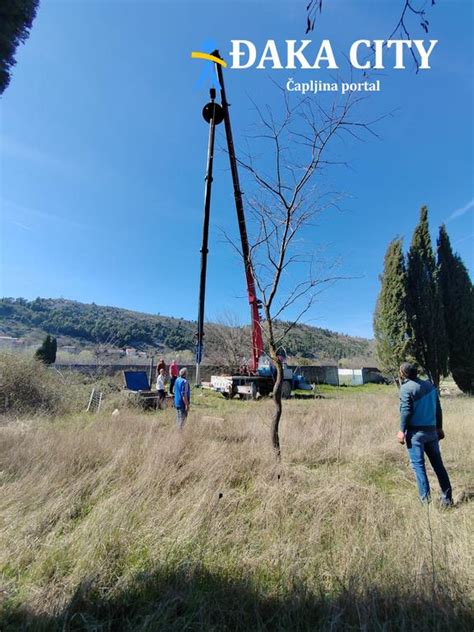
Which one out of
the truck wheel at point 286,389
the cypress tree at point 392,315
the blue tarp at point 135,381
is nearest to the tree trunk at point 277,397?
the blue tarp at point 135,381

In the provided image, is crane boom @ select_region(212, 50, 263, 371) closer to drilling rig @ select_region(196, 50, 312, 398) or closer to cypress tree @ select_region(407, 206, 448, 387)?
drilling rig @ select_region(196, 50, 312, 398)

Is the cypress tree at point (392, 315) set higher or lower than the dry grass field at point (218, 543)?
higher

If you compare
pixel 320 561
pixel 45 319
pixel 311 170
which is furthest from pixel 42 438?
pixel 45 319

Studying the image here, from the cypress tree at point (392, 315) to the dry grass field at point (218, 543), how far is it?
14.5 m

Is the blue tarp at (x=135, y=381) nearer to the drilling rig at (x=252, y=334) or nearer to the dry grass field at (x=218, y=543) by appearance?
the drilling rig at (x=252, y=334)

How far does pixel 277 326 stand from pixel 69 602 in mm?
6207

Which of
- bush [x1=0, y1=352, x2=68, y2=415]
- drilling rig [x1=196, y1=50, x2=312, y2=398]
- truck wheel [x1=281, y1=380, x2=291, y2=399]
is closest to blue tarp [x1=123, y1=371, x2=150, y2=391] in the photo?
drilling rig [x1=196, y1=50, x2=312, y2=398]

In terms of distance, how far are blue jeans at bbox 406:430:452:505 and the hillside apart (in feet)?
144

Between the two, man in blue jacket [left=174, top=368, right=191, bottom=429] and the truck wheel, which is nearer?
man in blue jacket [left=174, top=368, right=191, bottom=429]

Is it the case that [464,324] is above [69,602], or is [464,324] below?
above

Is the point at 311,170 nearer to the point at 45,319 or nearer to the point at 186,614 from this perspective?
the point at 186,614

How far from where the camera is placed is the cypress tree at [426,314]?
57.7 feet

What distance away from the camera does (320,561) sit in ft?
8.11

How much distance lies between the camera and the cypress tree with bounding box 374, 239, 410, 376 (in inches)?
700
